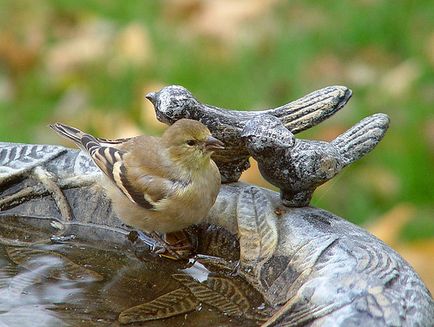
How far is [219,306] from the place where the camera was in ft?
8.88

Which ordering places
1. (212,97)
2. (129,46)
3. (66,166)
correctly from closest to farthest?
(66,166), (212,97), (129,46)

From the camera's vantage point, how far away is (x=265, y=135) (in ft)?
9.00

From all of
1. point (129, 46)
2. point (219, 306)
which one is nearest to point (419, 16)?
Result: point (129, 46)

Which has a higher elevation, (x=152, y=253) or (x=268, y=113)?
(x=268, y=113)

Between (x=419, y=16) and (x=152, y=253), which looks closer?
(x=152, y=253)

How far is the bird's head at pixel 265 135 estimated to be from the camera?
2.75 m

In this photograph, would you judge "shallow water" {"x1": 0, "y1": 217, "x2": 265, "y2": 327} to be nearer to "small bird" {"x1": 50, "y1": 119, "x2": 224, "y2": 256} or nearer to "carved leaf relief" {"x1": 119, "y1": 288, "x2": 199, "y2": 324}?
"carved leaf relief" {"x1": 119, "y1": 288, "x2": 199, "y2": 324}

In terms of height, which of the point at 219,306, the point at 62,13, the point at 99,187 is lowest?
the point at 219,306

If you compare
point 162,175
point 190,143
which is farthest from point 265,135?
point 162,175

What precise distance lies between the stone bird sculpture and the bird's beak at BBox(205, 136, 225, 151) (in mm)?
53

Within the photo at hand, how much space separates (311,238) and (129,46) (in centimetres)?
397

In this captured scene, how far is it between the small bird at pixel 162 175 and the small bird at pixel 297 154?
0.27m

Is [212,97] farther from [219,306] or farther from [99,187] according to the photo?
[219,306]

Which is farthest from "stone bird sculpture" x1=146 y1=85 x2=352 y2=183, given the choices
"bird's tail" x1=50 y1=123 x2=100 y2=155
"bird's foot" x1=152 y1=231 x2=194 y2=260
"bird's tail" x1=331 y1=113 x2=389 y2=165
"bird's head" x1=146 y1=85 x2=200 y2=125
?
"bird's tail" x1=50 y1=123 x2=100 y2=155
